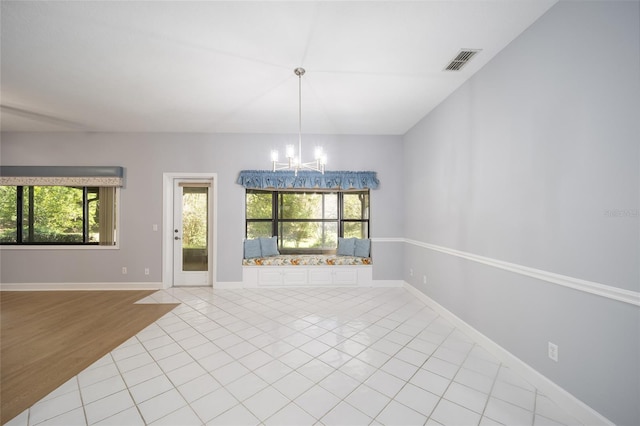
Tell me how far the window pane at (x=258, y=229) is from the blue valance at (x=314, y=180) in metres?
0.75

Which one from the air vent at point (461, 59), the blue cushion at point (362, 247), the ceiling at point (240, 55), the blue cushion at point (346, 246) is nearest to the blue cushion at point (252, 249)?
the blue cushion at point (346, 246)

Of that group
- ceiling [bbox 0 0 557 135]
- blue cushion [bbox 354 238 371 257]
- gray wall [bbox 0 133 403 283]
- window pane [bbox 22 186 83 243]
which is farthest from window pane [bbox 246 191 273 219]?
window pane [bbox 22 186 83 243]

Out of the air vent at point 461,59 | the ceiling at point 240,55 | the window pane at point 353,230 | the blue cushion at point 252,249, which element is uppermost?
the ceiling at point 240,55

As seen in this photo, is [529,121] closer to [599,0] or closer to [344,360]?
[599,0]

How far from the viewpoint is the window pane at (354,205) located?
4.86 meters

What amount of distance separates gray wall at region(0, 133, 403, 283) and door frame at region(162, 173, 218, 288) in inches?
2.9

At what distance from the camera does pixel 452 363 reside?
2182mm

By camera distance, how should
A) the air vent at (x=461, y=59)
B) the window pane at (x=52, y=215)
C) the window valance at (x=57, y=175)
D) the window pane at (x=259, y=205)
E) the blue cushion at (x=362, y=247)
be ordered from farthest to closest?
the window pane at (x=259, y=205) → the blue cushion at (x=362, y=247) → the window pane at (x=52, y=215) → the window valance at (x=57, y=175) → the air vent at (x=461, y=59)

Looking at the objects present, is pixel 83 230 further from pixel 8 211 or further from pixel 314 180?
pixel 314 180

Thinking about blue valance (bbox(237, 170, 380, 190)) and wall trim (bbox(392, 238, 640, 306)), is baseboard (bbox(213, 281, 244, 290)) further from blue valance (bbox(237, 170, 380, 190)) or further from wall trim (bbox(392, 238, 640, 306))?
wall trim (bbox(392, 238, 640, 306))

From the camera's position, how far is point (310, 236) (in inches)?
194

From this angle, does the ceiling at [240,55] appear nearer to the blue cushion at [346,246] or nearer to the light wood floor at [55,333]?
the blue cushion at [346,246]

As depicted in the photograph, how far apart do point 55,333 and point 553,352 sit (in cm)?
487

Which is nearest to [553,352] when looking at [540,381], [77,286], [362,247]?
[540,381]
